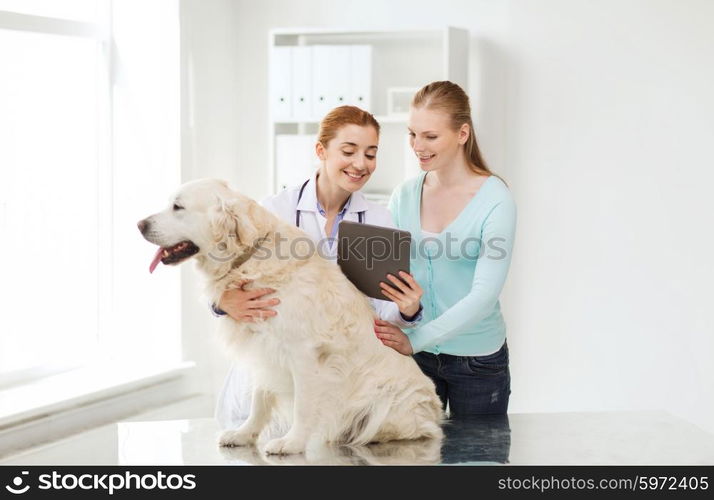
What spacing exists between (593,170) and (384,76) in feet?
4.21

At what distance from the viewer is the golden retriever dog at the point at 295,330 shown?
2.05 m

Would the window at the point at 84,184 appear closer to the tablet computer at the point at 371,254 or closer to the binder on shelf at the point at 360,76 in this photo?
the binder on shelf at the point at 360,76

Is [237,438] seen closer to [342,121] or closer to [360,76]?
[342,121]

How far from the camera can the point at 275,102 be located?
4723 millimetres

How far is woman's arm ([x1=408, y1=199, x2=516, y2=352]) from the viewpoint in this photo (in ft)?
7.70

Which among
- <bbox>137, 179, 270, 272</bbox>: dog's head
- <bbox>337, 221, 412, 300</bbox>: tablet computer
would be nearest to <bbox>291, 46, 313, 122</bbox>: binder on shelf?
<bbox>337, 221, 412, 300</bbox>: tablet computer

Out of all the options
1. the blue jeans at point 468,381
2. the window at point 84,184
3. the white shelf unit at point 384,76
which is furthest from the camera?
the white shelf unit at point 384,76

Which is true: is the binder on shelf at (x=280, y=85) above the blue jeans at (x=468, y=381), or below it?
above

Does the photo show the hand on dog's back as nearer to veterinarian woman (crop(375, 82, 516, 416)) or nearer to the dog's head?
the dog's head

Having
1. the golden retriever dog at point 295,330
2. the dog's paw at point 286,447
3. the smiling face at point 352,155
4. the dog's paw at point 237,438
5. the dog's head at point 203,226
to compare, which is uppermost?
the smiling face at point 352,155

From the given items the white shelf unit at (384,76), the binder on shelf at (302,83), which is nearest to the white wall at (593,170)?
the white shelf unit at (384,76)

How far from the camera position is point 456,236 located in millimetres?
2549

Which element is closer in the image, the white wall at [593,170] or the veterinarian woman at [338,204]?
the veterinarian woman at [338,204]
